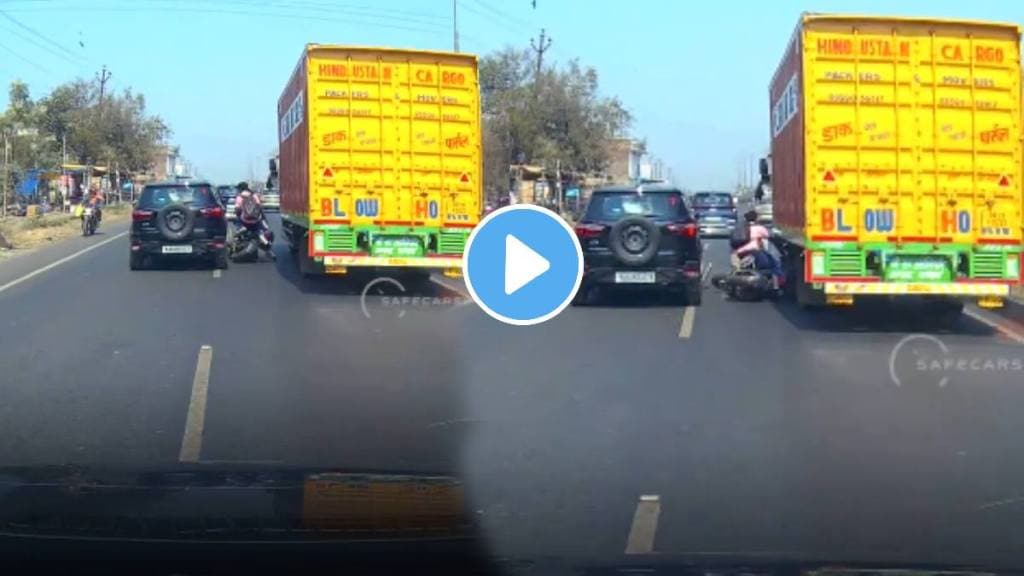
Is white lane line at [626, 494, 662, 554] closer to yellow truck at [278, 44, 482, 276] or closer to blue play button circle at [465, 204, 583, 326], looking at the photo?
blue play button circle at [465, 204, 583, 326]

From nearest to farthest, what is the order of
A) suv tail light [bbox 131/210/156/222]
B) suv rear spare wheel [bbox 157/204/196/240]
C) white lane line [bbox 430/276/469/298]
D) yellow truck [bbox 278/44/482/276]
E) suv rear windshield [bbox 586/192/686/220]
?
suv rear windshield [bbox 586/192/686/220], yellow truck [bbox 278/44/482/276], white lane line [bbox 430/276/469/298], suv rear spare wheel [bbox 157/204/196/240], suv tail light [bbox 131/210/156/222]

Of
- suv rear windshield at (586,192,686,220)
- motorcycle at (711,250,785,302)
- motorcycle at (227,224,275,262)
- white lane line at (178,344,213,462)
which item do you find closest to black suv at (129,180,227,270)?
motorcycle at (227,224,275,262)

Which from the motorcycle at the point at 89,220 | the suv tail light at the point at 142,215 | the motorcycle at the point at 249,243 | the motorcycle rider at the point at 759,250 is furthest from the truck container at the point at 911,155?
the motorcycle at the point at 89,220

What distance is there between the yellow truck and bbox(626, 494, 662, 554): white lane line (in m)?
13.3

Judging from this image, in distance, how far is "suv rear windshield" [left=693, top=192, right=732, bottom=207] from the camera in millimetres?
44000

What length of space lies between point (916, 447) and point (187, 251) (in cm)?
1809

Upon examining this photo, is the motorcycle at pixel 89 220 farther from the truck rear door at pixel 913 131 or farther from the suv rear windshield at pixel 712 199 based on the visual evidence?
the truck rear door at pixel 913 131

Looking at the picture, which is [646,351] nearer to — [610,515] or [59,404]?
[59,404]

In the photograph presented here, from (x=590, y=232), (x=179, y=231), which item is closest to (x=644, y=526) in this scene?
(x=590, y=232)

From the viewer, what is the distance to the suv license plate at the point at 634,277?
19.8m

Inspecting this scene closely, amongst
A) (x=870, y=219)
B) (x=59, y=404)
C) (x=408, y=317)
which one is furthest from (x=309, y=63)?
(x=59, y=404)

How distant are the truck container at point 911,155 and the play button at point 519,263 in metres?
7.84

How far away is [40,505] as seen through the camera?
235 inches

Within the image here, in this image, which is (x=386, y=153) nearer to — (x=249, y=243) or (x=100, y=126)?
(x=249, y=243)
